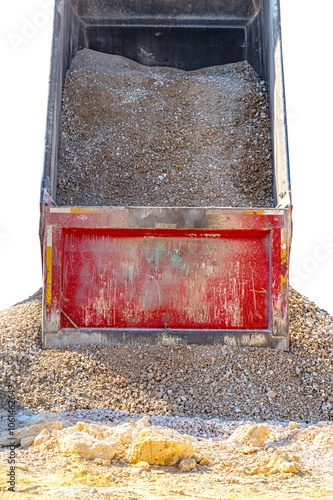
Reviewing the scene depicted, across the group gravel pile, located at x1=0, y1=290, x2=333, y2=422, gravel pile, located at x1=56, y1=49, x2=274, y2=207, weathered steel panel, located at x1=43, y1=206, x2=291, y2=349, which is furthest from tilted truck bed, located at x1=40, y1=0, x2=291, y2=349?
gravel pile, located at x1=56, y1=49, x2=274, y2=207

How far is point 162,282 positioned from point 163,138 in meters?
1.72

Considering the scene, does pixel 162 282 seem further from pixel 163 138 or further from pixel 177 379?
pixel 163 138

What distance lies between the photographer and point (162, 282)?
4066 mm

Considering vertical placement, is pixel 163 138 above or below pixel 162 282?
above

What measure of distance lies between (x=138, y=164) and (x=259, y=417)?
2460 millimetres

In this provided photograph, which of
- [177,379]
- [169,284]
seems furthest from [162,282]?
[177,379]

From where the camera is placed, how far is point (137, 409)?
368 cm

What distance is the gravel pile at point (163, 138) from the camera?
4895mm

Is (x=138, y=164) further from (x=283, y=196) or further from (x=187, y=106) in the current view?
(x=283, y=196)

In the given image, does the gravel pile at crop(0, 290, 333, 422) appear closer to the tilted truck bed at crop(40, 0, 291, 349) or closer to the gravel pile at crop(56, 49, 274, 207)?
the tilted truck bed at crop(40, 0, 291, 349)

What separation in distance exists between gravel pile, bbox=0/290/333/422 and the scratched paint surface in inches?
9.6

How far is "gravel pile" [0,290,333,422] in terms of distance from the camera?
12.2 feet

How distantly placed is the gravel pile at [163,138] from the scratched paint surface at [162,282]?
0.80 metres

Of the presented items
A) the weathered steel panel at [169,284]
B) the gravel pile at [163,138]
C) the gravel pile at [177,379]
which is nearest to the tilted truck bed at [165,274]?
the weathered steel panel at [169,284]
